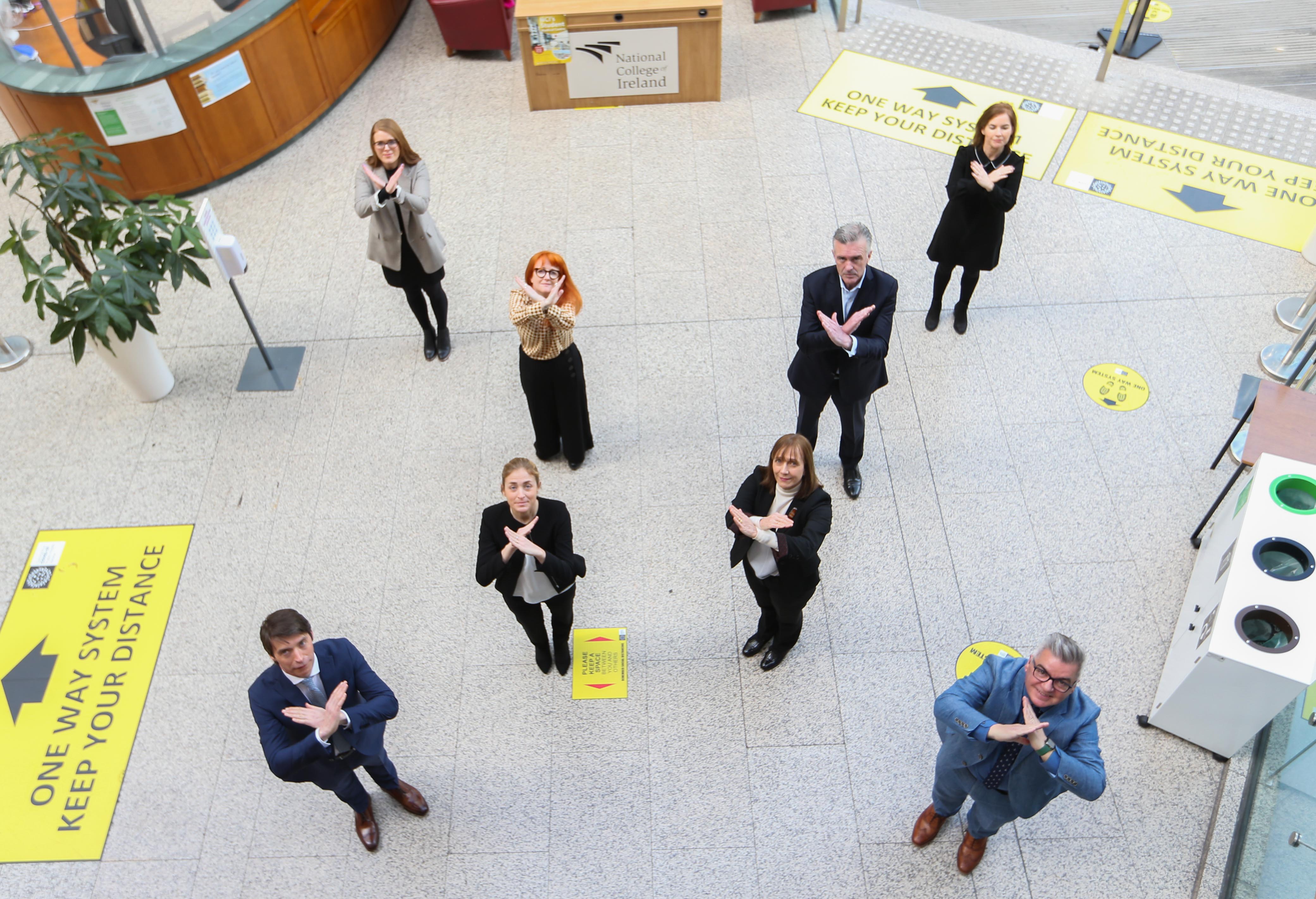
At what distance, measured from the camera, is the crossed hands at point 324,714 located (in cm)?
295

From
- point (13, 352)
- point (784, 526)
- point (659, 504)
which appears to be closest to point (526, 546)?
point (784, 526)

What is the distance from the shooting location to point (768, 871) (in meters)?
3.66

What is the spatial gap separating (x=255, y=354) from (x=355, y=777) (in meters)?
3.18

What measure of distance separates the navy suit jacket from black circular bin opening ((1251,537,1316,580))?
1725mm

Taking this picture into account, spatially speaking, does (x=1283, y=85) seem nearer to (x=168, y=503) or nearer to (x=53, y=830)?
(x=168, y=503)

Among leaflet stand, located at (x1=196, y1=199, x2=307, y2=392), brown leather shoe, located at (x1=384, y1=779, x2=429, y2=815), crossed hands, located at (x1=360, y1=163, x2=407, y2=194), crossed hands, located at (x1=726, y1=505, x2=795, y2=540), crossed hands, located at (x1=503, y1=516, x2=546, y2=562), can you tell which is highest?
crossed hands, located at (x1=360, y1=163, x2=407, y2=194)

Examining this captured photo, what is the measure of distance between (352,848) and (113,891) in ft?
3.14

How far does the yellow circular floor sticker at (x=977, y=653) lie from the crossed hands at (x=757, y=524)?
4.35 ft

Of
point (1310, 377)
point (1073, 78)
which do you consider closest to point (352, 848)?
point (1310, 377)

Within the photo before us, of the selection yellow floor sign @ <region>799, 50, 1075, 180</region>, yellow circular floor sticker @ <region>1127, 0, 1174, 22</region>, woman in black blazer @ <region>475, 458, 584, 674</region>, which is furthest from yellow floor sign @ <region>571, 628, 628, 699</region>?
yellow circular floor sticker @ <region>1127, 0, 1174, 22</region>

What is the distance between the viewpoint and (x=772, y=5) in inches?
316

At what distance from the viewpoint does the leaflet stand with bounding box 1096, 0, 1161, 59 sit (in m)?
7.58

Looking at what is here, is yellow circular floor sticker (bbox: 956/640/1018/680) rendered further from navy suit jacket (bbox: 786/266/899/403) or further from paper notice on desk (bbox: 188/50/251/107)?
paper notice on desk (bbox: 188/50/251/107)

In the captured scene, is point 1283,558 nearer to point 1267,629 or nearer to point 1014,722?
point 1267,629
